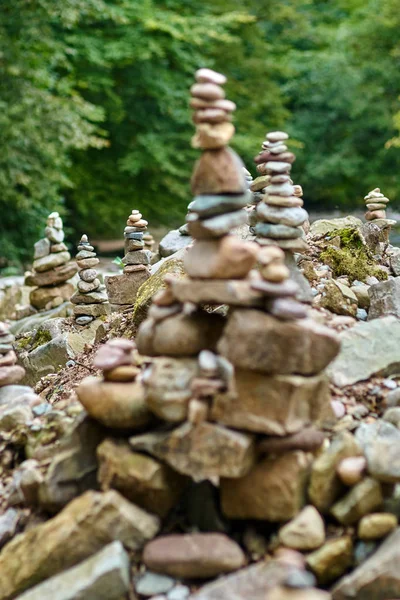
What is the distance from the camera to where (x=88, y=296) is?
30.6 ft

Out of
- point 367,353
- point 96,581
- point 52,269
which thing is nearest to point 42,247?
point 52,269

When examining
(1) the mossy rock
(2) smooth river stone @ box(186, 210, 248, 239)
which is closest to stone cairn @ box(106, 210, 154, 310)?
(1) the mossy rock

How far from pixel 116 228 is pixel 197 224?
19333 mm

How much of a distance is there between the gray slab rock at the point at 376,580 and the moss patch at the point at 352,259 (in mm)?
3822

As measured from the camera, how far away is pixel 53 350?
8.29 m

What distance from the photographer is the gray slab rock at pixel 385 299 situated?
224 inches

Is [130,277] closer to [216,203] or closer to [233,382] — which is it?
[216,203]

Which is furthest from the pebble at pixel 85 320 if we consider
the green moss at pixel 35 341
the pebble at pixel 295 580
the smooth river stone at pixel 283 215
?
the pebble at pixel 295 580

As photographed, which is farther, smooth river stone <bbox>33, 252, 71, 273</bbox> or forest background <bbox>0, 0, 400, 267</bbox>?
forest background <bbox>0, 0, 400, 267</bbox>

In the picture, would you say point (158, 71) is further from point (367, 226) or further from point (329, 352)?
point (329, 352)

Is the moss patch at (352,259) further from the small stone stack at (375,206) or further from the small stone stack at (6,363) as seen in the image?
the small stone stack at (6,363)

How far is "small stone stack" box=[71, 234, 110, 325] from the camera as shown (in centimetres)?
928

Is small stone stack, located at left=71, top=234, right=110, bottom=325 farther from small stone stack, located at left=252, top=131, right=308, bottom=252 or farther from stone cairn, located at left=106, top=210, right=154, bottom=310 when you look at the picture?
small stone stack, located at left=252, top=131, right=308, bottom=252

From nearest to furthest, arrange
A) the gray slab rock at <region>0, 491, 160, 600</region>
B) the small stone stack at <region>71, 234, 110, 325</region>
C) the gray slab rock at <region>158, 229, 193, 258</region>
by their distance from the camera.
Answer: the gray slab rock at <region>0, 491, 160, 600</region> < the gray slab rock at <region>158, 229, 193, 258</region> < the small stone stack at <region>71, 234, 110, 325</region>
